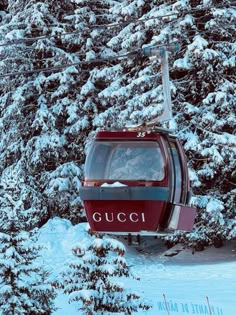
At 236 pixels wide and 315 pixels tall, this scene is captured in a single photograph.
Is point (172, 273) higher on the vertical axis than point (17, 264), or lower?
lower

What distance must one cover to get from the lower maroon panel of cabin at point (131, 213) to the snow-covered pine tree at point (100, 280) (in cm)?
389

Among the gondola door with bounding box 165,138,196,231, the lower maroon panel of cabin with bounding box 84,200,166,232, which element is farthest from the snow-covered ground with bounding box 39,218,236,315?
the lower maroon panel of cabin with bounding box 84,200,166,232

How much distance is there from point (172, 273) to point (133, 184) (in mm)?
12733

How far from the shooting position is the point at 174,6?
2377cm

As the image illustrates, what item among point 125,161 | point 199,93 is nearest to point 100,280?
point 125,161

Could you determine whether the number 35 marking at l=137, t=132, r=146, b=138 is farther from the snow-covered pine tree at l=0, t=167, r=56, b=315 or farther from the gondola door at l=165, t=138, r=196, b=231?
the snow-covered pine tree at l=0, t=167, r=56, b=315

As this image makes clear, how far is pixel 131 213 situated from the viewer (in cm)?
1104

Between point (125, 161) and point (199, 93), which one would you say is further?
point (199, 93)

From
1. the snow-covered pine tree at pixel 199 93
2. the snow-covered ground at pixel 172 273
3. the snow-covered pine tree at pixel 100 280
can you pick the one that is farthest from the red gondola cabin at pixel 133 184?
the snow-covered pine tree at pixel 199 93

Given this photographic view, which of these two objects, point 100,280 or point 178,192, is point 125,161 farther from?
point 100,280

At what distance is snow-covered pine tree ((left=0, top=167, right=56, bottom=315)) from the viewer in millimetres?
14727

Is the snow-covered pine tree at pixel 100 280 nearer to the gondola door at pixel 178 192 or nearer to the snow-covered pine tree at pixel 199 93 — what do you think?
the gondola door at pixel 178 192

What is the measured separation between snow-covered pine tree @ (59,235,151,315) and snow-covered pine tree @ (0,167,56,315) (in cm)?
60

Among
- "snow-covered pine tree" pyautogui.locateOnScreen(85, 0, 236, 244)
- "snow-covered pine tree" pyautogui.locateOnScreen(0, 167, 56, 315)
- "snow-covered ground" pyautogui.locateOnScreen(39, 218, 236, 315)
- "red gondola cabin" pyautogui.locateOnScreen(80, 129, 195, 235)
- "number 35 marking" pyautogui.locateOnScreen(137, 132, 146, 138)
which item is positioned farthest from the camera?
"snow-covered pine tree" pyautogui.locateOnScreen(85, 0, 236, 244)
